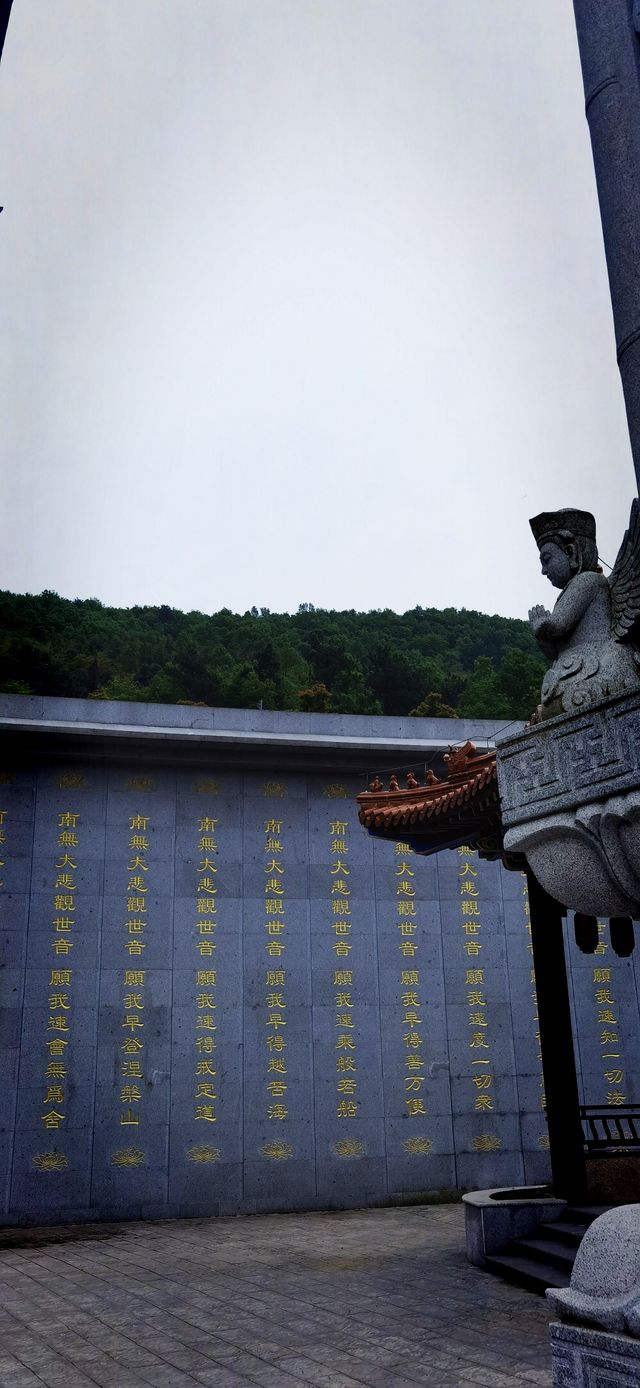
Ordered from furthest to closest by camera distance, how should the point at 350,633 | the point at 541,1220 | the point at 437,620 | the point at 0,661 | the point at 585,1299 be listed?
1. the point at 437,620
2. the point at 350,633
3. the point at 0,661
4. the point at 541,1220
5. the point at 585,1299

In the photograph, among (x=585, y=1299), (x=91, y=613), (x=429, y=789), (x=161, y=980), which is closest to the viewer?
(x=585, y=1299)

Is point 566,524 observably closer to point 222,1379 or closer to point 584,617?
point 584,617

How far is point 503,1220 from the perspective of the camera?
691 centimetres

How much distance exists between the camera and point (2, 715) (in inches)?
419

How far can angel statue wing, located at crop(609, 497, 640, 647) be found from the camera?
3.29 m

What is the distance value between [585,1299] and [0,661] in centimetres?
2196

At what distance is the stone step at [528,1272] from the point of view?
6.06 metres

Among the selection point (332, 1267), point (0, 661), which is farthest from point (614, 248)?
point (0, 661)

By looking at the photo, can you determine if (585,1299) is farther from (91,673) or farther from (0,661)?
(91,673)

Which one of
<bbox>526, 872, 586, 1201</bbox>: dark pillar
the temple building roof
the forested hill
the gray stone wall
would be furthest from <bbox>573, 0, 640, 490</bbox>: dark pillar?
the forested hill

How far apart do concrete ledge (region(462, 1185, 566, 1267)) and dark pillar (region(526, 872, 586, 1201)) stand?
0.74ft

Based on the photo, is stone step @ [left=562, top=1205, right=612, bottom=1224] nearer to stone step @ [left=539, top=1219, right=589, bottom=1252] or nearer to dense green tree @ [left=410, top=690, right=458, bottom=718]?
stone step @ [left=539, top=1219, right=589, bottom=1252]

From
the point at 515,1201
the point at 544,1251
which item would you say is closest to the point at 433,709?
the point at 515,1201

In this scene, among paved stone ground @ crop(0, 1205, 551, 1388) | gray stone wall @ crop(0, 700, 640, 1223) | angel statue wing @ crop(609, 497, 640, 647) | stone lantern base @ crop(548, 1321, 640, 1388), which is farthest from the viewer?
gray stone wall @ crop(0, 700, 640, 1223)
